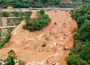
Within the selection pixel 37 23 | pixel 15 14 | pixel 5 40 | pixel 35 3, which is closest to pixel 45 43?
pixel 37 23

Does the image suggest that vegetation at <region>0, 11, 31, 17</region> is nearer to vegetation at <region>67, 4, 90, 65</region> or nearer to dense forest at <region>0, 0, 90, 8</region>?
dense forest at <region>0, 0, 90, 8</region>

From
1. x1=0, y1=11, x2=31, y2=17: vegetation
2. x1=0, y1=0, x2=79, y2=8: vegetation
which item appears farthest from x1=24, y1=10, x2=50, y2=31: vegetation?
x1=0, y1=0, x2=79, y2=8: vegetation

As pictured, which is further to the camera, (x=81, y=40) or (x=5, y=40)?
(x=5, y=40)

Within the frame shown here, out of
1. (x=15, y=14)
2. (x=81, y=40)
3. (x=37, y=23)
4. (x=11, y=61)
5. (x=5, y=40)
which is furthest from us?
(x=15, y=14)

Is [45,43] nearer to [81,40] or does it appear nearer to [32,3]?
[81,40]

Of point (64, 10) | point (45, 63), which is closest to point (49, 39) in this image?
point (45, 63)

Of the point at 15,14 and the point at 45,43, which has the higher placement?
the point at 15,14

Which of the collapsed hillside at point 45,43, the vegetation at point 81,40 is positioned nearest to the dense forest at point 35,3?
the collapsed hillside at point 45,43
